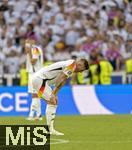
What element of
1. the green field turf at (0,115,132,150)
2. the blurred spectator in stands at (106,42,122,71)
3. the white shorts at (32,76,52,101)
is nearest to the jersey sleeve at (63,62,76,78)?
the white shorts at (32,76,52,101)

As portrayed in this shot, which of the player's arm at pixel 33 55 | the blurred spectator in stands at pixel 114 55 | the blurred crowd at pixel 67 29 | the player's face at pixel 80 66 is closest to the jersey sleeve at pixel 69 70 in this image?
the player's face at pixel 80 66

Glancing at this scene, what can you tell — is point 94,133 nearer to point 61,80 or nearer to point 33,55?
point 61,80

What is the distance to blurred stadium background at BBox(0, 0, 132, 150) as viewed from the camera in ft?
76.2

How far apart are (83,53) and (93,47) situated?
47 cm

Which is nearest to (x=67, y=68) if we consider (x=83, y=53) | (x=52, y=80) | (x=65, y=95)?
(x=52, y=80)

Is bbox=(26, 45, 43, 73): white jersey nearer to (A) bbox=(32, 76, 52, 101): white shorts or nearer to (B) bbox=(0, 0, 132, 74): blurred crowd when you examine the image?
(A) bbox=(32, 76, 52, 101): white shorts

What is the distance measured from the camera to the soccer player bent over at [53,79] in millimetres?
14867

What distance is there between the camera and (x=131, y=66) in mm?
24453

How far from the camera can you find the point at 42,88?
15.6m

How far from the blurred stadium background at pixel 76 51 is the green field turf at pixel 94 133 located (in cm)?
3

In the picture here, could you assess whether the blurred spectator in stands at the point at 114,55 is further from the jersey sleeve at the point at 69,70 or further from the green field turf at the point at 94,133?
the jersey sleeve at the point at 69,70

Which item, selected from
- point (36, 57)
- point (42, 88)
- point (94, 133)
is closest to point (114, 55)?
point (36, 57)

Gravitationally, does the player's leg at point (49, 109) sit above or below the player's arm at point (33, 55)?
below

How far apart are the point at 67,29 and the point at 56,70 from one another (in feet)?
37.4
